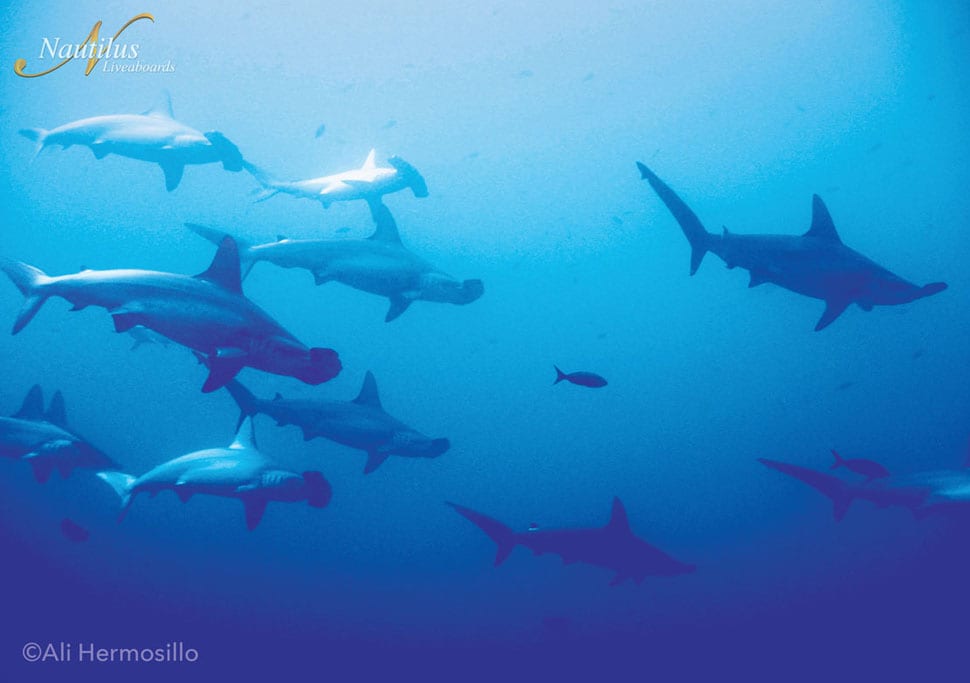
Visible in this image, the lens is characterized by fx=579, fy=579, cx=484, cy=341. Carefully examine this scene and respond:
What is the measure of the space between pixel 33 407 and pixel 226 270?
174 inches

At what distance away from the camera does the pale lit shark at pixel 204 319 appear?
132 inches

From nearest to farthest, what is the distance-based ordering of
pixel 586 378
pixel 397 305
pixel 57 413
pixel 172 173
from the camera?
1. pixel 397 305
2. pixel 586 378
3. pixel 57 413
4. pixel 172 173

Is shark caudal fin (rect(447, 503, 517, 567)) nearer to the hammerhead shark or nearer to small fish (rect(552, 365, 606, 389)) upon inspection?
small fish (rect(552, 365, 606, 389))

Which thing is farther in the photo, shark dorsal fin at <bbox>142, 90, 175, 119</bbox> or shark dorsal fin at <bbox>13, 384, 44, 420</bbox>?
shark dorsal fin at <bbox>142, 90, 175, 119</bbox>

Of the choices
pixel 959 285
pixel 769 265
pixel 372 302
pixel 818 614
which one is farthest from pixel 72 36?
pixel 959 285

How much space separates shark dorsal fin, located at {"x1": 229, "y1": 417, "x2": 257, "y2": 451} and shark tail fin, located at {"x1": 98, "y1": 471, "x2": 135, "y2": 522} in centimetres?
100

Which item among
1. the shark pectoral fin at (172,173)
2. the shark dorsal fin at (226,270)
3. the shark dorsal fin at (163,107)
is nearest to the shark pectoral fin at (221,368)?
the shark dorsal fin at (226,270)

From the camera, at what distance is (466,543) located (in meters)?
20.2

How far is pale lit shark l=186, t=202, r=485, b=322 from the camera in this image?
5.27m

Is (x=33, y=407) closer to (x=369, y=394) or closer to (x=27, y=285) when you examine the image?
(x=27, y=285)

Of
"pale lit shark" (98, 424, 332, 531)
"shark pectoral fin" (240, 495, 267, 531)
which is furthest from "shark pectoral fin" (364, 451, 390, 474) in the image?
"shark pectoral fin" (240, 495, 267, 531)

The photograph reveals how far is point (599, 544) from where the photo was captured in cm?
728

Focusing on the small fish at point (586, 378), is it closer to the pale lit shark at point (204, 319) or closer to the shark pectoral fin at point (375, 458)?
the shark pectoral fin at point (375, 458)

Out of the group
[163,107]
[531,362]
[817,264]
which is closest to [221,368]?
[817,264]
